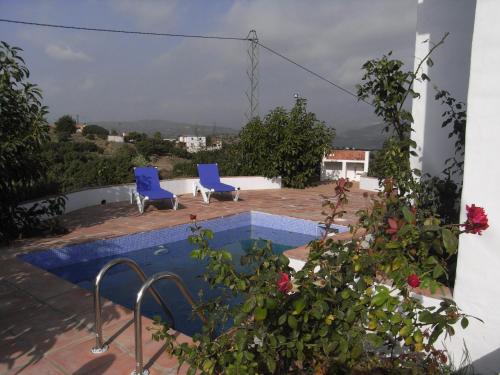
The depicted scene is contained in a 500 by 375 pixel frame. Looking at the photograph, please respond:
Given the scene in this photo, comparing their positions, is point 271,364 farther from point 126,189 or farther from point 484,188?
point 126,189

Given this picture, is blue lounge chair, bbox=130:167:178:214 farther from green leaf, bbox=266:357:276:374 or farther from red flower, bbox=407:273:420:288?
red flower, bbox=407:273:420:288

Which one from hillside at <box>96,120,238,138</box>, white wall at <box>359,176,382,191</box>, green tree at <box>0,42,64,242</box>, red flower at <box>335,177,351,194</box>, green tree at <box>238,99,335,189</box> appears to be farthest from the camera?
hillside at <box>96,120,238,138</box>

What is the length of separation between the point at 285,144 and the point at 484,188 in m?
10.1

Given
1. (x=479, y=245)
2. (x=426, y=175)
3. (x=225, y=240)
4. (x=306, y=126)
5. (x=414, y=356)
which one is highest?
(x=306, y=126)

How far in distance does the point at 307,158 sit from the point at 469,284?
10507 millimetres

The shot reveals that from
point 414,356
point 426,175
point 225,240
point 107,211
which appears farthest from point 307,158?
point 414,356

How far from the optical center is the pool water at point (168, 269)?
16.1ft

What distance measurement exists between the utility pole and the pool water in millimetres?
9679

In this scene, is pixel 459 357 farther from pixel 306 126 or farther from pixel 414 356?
pixel 306 126

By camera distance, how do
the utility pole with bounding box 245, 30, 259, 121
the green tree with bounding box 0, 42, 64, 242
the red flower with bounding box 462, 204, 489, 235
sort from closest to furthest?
the red flower with bounding box 462, 204, 489, 235 → the green tree with bounding box 0, 42, 64, 242 → the utility pole with bounding box 245, 30, 259, 121

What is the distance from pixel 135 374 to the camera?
9.09 feet

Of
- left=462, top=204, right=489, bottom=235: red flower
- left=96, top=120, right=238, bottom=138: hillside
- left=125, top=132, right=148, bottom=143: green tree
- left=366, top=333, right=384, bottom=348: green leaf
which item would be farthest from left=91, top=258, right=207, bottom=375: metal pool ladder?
left=125, top=132, right=148, bottom=143: green tree

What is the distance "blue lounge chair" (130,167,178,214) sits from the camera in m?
9.22

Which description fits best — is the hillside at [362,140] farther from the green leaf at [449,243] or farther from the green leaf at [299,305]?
the green leaf at [299,305]
